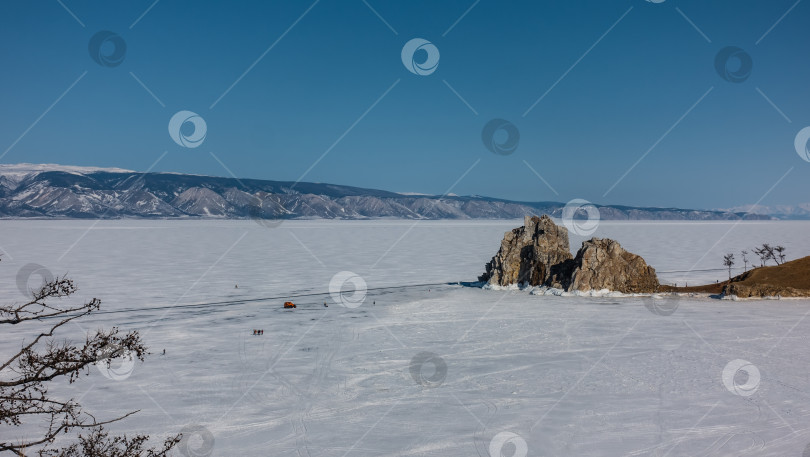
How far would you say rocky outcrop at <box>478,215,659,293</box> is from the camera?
30984 millimetres

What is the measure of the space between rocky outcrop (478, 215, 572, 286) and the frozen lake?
3466 mm

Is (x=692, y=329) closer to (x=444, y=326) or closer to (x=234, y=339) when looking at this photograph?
(x=444, y=326)

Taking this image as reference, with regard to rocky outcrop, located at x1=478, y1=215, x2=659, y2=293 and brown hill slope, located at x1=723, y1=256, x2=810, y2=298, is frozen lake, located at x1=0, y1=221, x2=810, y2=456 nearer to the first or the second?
brown hill slope, located at x1=723, y1=256, x2=810, y2=298

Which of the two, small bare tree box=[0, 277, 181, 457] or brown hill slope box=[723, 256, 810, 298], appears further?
brown hill slope box=[723, 256, 810, 298]

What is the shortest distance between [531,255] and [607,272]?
4.35m

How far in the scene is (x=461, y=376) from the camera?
15281 millimetres

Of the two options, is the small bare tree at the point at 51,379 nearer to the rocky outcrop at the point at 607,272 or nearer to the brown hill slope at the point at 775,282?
the rocky outcrop at the point at 607,272

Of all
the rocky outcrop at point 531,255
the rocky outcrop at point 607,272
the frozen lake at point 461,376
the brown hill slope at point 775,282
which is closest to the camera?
the frozen lake at point 461,376

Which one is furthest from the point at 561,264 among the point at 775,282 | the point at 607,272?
the point at 775,282

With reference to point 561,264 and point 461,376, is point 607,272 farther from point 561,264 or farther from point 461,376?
point 461,376

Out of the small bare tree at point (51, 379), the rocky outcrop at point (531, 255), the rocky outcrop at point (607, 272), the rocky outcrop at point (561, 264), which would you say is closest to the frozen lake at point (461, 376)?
the small bare tree at point (51, 379)

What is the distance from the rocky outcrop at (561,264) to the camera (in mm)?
30984

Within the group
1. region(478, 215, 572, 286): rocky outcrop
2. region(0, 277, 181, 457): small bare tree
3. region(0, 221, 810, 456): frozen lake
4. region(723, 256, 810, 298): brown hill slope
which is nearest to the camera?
region(0, 277, 181, 457): small bare tree

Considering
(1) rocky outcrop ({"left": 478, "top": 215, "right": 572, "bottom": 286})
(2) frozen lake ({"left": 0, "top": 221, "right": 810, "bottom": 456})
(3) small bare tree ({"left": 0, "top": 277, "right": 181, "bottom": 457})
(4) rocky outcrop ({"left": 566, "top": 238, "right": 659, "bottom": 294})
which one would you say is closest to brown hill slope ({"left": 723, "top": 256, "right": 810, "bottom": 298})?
(2) frozen lake ({"left": 0, "top": 221, "right": 810, "bottom": 456})
